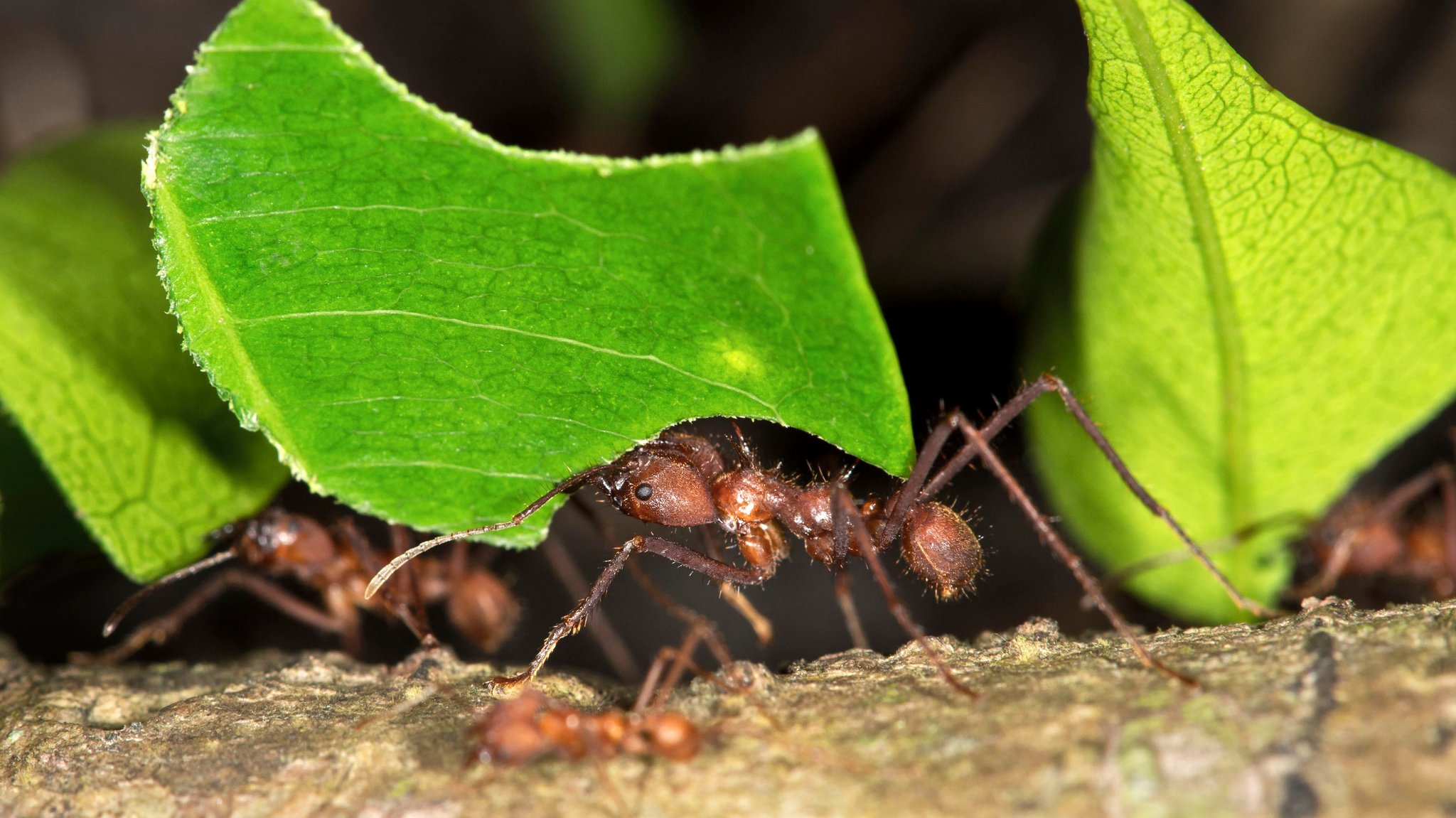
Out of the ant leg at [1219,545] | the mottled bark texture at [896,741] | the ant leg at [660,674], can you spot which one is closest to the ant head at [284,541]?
the mottled bark texture at [896,741]

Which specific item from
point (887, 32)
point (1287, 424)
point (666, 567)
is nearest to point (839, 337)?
point (1287, 424)

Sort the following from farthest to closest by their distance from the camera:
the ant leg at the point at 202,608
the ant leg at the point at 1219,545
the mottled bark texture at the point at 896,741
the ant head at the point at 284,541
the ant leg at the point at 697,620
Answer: the ant head at the point at 284,541
the ant leg at the point at 202,608
the ant leg at the point at 1219,545
the ant leg at the point at 697,620
the mottled bark texture at the point at 896,741

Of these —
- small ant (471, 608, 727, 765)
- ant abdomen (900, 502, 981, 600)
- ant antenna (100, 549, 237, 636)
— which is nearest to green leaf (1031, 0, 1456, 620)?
ant abdomen (900, 502, 981, 600)

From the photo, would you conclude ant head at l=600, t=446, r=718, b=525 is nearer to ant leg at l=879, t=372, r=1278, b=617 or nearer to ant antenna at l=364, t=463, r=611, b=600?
ant antenna at l=364, t=463, r=611, b=600

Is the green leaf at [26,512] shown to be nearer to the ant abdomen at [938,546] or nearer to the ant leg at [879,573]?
the ant leg at [879,573]

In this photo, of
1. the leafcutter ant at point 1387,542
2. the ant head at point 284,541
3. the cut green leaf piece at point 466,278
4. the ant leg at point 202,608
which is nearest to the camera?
the cut green leaf piece at point 466,278

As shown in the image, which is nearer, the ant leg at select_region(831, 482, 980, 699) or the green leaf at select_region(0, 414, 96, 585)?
the ant leg at select_region(831, 482, 980, 699)
